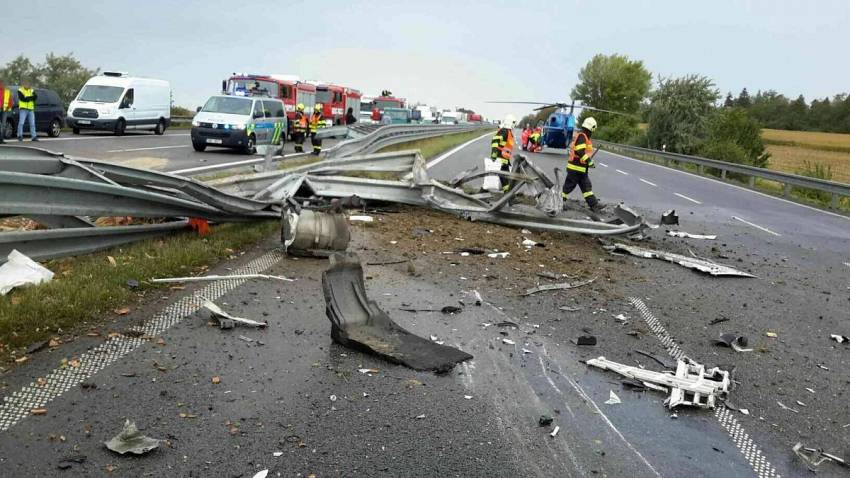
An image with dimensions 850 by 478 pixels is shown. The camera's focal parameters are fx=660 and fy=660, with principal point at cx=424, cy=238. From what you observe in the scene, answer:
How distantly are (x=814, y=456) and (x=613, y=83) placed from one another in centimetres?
11598

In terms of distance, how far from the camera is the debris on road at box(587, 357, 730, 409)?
13.2 ft

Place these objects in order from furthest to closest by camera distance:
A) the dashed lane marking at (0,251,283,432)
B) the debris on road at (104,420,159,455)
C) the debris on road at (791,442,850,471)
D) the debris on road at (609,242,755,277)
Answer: the debris on road at (609,242,755,277)
the debris on road at (791,442,850,471)
the dashed lane marking at (0,251,283,432)
the debris on road at (104,420,159,455)

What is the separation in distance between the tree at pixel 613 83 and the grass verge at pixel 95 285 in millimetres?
110110

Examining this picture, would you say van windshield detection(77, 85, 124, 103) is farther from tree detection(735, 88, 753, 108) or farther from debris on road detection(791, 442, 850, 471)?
tree detection(735, 88, 753, 108)

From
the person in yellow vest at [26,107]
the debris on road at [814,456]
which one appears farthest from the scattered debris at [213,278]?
the person in yellow vest at [26,107]

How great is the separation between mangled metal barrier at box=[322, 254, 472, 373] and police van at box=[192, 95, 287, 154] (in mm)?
15868

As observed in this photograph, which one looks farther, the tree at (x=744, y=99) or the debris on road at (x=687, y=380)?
the tree at (x=744, y=99)

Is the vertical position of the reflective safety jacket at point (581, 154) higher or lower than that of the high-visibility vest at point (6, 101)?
lower

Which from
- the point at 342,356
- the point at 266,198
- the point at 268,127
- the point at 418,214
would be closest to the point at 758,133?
the point at 268,127

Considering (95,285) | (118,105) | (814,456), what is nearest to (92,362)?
(95,285)

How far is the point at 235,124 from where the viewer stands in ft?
69.6

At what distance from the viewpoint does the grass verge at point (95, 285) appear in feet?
13.6

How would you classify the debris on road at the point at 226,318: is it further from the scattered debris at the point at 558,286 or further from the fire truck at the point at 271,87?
the fire truck at the point at 271,87

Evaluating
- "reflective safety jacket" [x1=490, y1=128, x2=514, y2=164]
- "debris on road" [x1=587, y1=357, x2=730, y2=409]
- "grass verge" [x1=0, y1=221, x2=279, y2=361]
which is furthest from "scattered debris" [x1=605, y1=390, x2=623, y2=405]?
"reflective safety jacket" [x1=490, y1=128, x2=514, y2=164]
